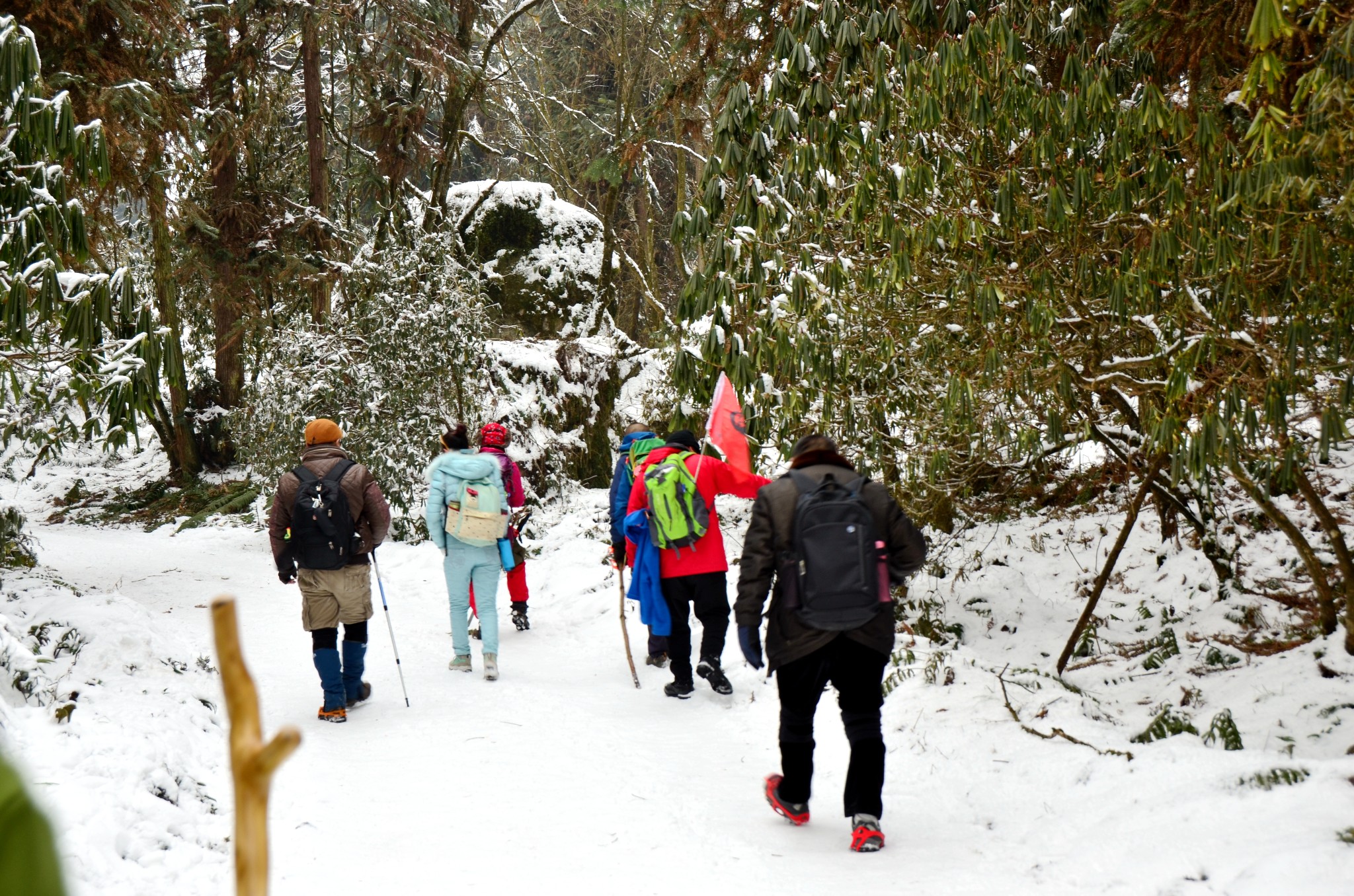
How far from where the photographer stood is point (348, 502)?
7.25m

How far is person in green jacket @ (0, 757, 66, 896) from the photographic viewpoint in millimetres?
652

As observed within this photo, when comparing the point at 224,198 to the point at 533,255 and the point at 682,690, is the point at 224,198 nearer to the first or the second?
the point at 533,255

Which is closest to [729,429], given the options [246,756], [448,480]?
[448,480]

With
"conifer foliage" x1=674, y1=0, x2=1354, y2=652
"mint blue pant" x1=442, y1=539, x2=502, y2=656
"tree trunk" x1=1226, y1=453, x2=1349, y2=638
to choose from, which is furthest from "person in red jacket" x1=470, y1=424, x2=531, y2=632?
"tree trunk" x1=1226, y1=453, x2=1349, y2=638

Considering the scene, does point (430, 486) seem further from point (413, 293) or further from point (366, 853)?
point (413, 293)

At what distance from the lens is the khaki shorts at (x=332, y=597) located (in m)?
7.17

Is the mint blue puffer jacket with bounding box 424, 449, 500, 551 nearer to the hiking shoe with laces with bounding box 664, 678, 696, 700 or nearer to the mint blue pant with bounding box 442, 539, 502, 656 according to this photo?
the mint blue pant with bounding box 442, 539, 502, 656

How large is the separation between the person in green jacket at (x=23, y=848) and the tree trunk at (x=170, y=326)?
24.8ft

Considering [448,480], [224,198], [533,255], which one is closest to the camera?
[448,480]

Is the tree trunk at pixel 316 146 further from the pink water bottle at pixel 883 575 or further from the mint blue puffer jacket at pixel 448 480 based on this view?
the pink water bottle at pixel 883 575

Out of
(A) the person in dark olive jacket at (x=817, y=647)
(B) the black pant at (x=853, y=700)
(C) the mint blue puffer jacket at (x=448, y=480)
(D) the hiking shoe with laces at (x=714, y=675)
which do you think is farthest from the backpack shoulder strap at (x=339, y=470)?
(B) the black pant at (x=853, y=700)

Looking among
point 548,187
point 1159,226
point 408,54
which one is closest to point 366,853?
point 1159,226

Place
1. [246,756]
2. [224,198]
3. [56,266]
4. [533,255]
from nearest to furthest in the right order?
[246,756]
[56,266]
[224,198]
[533,255]

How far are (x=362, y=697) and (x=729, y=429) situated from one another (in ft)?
12.0
